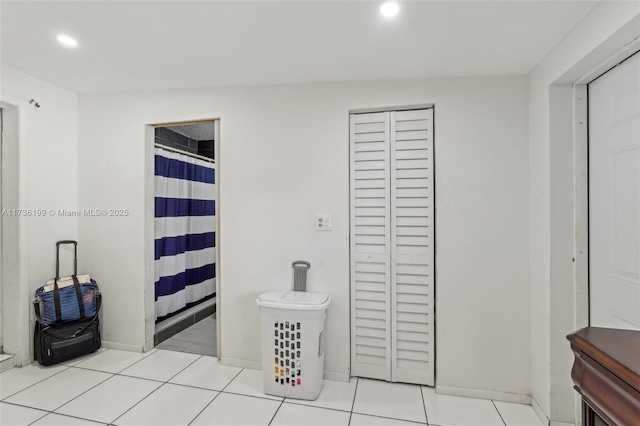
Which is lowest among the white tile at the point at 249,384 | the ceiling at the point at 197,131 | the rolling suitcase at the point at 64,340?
the white tile at the point at 249,384

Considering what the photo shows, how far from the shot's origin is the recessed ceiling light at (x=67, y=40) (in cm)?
172

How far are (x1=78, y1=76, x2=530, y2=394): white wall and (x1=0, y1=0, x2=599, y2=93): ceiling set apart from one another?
198 millimetres

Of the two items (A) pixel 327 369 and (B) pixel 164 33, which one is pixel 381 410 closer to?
(A) pixel 327 369

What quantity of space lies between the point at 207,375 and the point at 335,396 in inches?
38.8

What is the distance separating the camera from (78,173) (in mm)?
2639

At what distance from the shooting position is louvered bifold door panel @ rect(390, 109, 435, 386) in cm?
210

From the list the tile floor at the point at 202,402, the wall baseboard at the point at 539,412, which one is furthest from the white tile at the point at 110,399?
the wall baseboard at the point at 539,412

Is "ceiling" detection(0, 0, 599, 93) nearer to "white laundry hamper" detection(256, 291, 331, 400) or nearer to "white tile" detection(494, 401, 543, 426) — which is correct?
"white laundry hamper" detection(256, 291, 331, 400)

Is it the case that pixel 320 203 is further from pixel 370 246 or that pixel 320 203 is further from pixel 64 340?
pixel 64 340

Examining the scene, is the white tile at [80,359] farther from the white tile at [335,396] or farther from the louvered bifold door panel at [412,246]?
the louvered bifold door panel at [412,246]

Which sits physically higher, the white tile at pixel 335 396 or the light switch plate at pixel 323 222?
the light switch plate at pixel 323 222

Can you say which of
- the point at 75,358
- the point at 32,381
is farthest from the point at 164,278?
the point at 32,381

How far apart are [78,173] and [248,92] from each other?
1748mm

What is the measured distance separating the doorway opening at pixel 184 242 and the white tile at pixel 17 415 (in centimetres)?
94
